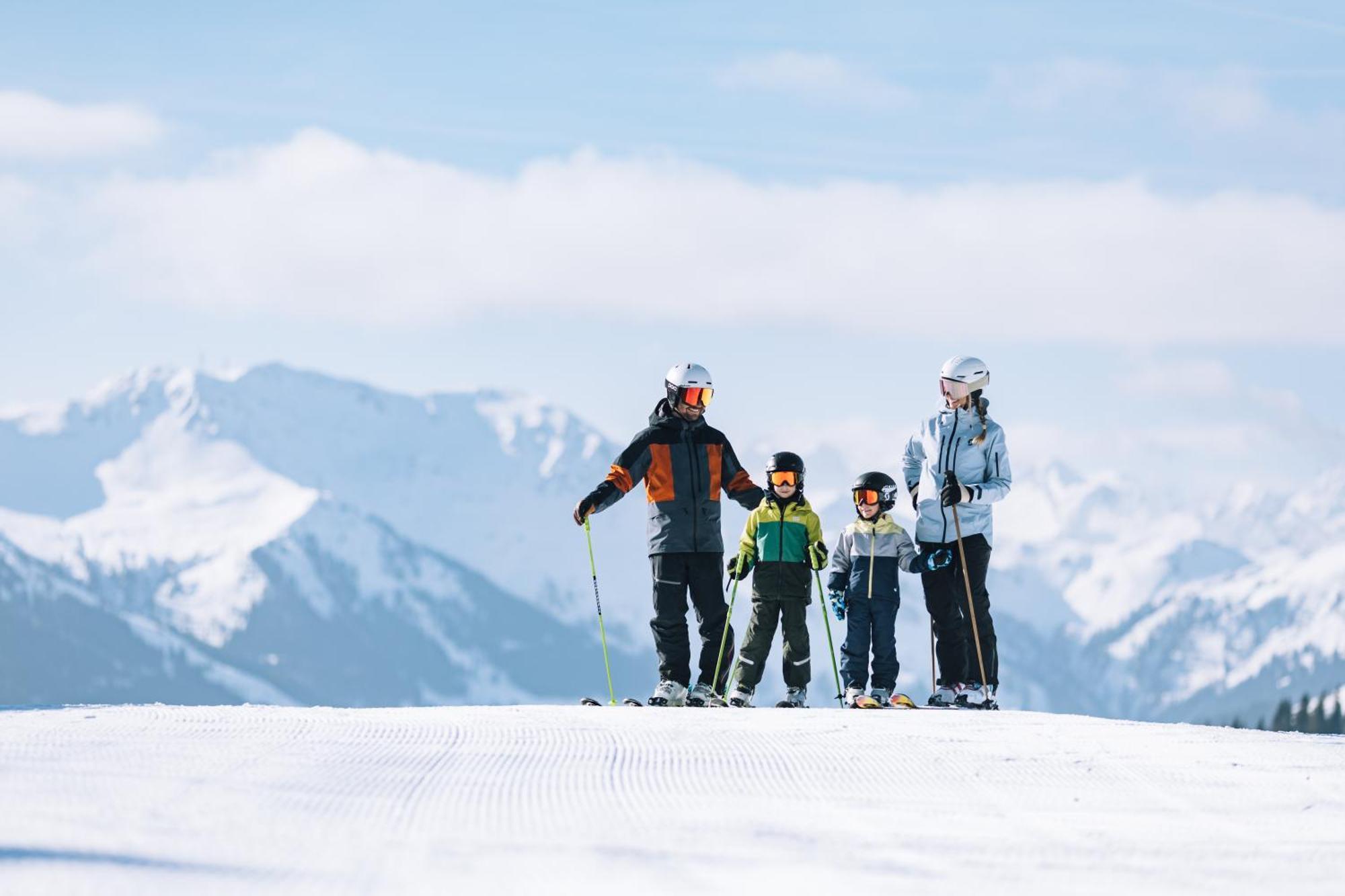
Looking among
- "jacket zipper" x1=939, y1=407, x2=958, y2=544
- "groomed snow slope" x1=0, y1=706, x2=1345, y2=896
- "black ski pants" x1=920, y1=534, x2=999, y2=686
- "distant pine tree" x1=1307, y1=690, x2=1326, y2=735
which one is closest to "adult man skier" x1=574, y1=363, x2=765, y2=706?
"jacket zipper" x1=939, y1=407, x2=958, y2=544

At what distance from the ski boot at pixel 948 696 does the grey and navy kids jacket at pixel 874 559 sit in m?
0.82

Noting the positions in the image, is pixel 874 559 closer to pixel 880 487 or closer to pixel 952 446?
pixel 880 487

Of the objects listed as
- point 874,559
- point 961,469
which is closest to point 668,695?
point 874,559

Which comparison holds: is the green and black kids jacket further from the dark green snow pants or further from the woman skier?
the woman skier

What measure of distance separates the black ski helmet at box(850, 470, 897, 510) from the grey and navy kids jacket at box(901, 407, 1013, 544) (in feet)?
0.54

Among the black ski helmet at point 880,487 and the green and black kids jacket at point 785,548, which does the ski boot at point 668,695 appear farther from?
the black ski helmet at point 880,487

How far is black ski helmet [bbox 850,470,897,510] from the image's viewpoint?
1261 centimetres

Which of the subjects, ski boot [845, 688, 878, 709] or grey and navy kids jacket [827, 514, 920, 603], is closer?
ski boot [845, 688, 878, 709]

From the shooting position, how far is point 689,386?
497 inches

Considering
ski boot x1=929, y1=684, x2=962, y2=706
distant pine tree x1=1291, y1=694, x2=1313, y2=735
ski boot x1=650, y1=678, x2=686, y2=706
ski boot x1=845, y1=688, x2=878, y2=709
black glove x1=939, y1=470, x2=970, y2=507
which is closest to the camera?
black glove x1=939, y1=470, x2=970, y2=507

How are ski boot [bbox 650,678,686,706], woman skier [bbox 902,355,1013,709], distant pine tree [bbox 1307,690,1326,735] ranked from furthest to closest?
distant pine tree [bbox 1307,690,1326,735] < ski boot [bbox 650,678,686,706] < woman skier [bbox 902,355,1013,709]

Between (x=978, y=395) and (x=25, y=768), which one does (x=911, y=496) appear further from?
(x=25, y=768)

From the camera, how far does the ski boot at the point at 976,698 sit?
1277 centimetres

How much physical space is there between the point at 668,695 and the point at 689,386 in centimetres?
222
